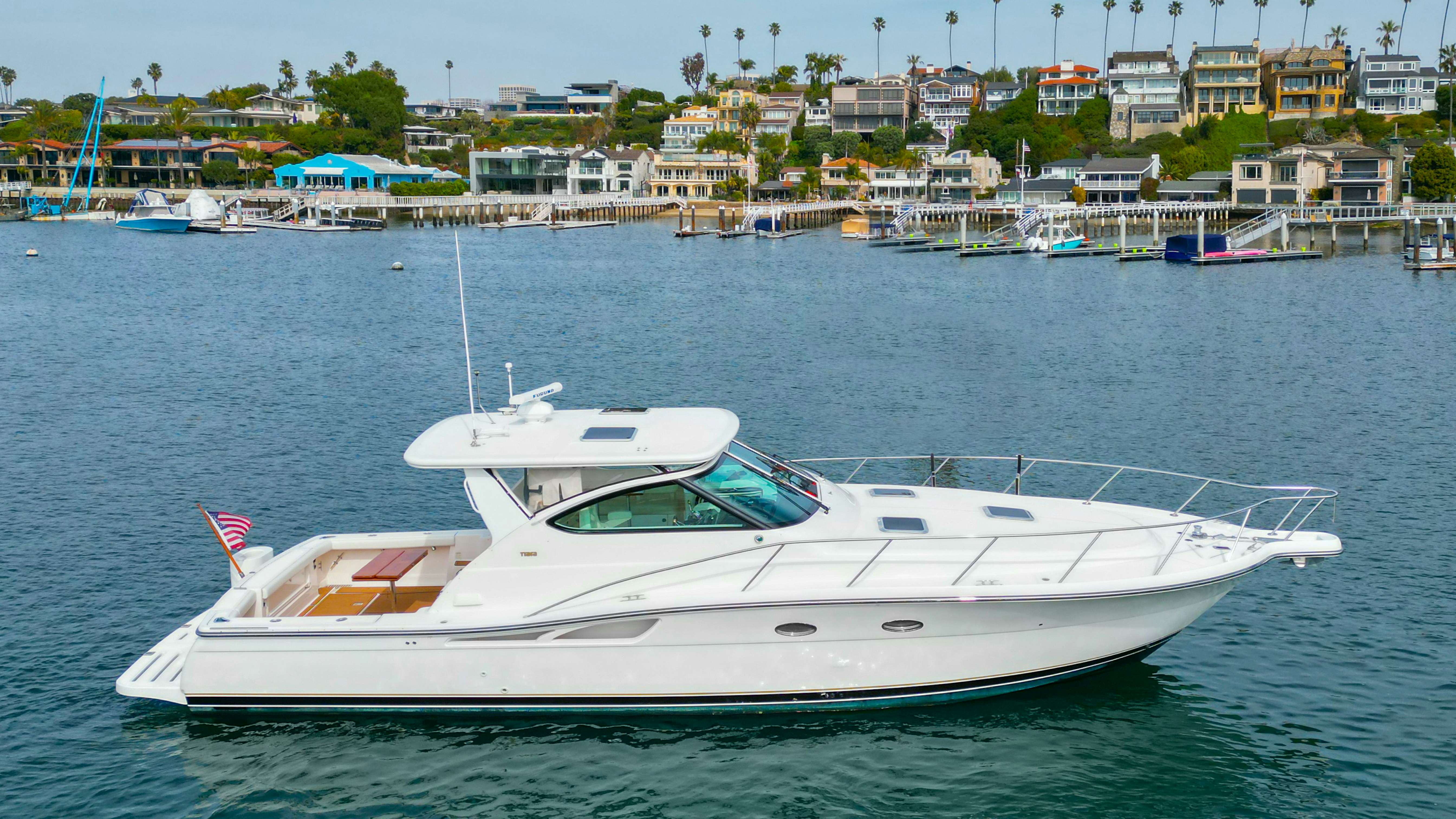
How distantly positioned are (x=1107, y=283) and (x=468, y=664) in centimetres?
5991

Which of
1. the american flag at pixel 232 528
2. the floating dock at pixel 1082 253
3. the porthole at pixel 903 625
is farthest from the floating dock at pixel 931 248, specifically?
the porthole at pixel 903 625

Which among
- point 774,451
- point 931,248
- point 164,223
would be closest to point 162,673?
point 774,451

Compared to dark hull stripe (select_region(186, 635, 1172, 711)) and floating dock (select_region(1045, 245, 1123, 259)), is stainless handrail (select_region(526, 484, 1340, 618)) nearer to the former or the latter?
dark hull stripe (select_region(186, 635, 1172, 711))

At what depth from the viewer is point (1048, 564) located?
11.9 m

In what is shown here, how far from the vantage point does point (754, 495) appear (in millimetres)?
12141

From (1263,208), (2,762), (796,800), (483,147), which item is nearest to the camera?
(796,800)

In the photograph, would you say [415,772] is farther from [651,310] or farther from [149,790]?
[651,310]

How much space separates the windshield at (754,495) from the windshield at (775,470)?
0.32 ft

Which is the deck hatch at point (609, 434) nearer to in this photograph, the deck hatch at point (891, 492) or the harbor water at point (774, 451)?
the harbor water at point (774, 451)

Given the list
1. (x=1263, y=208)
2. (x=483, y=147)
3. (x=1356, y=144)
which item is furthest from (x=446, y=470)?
(x=483, y=147)

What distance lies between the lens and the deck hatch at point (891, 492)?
1354cm

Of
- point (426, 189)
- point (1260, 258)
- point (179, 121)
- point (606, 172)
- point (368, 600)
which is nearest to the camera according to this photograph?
point (368, 600)

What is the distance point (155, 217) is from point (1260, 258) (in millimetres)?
93243

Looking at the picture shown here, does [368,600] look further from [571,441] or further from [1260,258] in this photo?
[1260,258]
